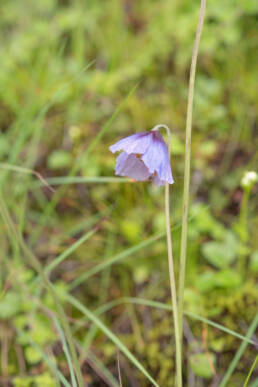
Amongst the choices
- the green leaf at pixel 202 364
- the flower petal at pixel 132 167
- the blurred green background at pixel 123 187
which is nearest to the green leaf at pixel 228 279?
the blurred green background at pixel 123 187

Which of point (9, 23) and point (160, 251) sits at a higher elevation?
point (9, 23)

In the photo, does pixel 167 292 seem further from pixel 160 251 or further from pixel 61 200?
pixel 61 200

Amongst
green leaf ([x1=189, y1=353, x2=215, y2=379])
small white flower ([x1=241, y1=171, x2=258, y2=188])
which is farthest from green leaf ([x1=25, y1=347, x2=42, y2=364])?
small white flower ([x1=241, y1=171, x2=258, y2=188])


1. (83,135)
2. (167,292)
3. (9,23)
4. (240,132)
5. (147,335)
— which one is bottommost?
(147,335)

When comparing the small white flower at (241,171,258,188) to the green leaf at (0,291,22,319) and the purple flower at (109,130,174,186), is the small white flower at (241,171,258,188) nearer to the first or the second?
the purple flower at (109,130,174,186)

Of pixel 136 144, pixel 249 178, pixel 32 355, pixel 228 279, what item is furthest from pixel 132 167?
pixel 32 355

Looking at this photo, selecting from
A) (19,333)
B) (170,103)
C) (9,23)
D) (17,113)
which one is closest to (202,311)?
(19,333)

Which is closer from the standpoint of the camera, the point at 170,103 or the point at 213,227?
the point at 213,227
